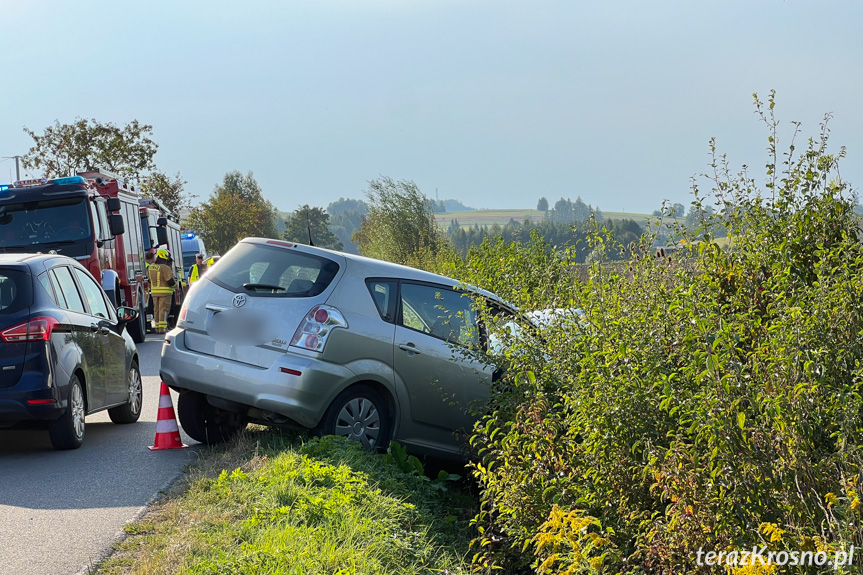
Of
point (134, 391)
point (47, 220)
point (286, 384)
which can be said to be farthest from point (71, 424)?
point (47, 220)

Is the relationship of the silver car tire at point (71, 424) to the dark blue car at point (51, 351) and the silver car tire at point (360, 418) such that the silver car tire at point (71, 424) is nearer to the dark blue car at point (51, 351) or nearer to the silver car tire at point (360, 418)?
the dark blue car at point (51, 351)

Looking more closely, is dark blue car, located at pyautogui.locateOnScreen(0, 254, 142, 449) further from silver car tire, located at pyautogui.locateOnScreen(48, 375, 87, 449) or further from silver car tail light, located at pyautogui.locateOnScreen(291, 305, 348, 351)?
silver car tail light, located at pyautogui.locateOnScreen(291, 305, 348, 351)

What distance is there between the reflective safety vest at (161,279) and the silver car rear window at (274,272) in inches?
600

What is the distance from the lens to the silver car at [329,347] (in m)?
8.08

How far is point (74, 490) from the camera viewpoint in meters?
7.55

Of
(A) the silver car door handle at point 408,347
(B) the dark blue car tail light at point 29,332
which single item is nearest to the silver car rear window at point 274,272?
(A) the silver car door handle at point 408,347

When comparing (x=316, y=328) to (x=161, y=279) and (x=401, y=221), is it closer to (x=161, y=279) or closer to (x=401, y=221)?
(x=161, y=279)

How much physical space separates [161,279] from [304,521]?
731 inches

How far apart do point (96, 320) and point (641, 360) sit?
663 cm

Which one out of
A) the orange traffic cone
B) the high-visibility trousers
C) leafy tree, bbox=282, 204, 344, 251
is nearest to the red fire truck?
the high-visibility trousers

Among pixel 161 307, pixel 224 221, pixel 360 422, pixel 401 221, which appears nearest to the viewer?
pixel 360 422

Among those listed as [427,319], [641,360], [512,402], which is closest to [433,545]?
[512,402]

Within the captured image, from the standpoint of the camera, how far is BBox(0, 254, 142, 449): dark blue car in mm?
8602

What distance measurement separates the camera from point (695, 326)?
16.1 ft
